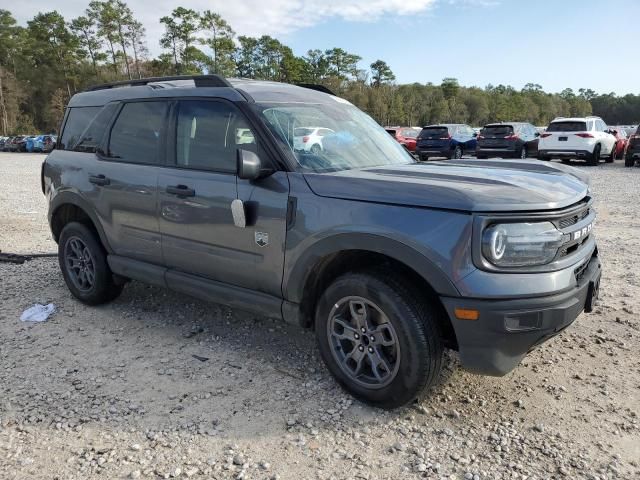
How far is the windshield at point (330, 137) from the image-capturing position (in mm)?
3361

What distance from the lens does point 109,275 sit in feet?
14.9

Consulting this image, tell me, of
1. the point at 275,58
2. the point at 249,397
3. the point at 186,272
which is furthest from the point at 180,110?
the point at 275,58

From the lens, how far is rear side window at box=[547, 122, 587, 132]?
18266mm

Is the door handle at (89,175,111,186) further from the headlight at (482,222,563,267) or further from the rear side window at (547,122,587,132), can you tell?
the rear side window at (547,122,587,132)

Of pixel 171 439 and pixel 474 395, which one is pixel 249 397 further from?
pixel 474 395

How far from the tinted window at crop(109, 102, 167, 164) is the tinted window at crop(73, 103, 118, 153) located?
14cm

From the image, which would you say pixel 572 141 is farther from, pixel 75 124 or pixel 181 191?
pixel 181 191

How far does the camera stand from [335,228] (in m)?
2.93

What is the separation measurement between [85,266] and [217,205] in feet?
6.35

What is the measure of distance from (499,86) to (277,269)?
11954 cm

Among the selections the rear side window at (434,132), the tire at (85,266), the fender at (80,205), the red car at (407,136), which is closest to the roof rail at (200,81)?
the fender at (80,205)

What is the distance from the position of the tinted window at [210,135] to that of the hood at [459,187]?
0.66 meters

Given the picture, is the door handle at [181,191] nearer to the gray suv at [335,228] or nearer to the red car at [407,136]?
the gray suv at [335,228]

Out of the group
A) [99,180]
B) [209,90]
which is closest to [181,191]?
[209,90]
